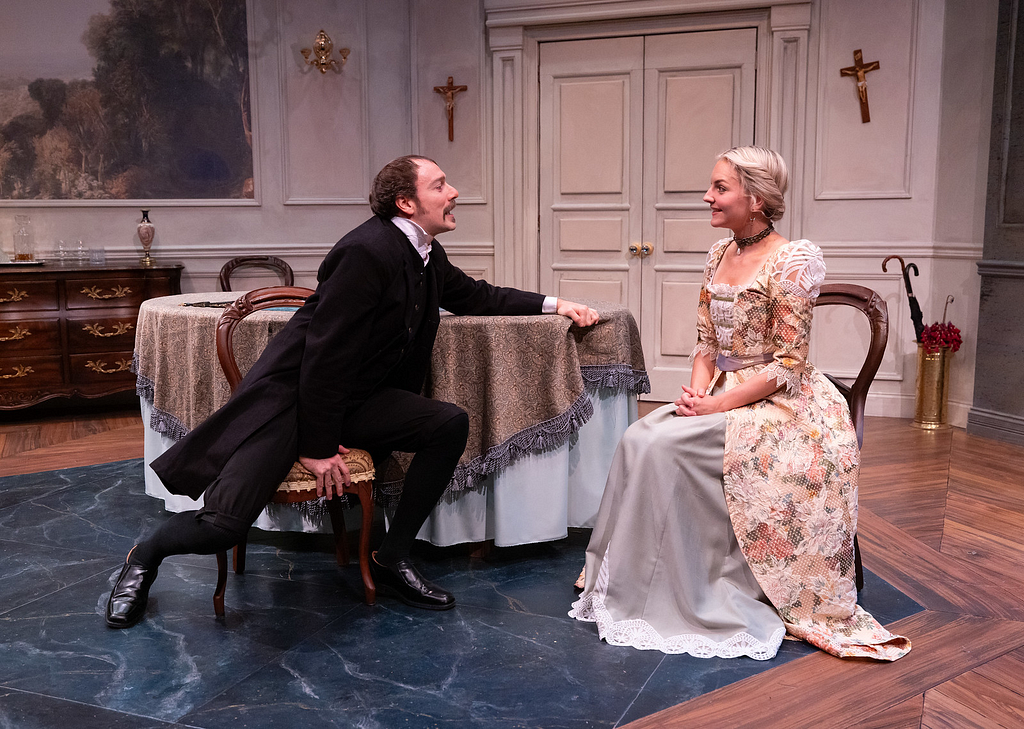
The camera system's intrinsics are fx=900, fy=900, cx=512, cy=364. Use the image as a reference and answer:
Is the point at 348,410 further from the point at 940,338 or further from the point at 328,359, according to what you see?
the point at 940,338

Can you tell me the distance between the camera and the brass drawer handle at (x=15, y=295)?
555 cm

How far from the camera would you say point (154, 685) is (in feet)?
7.84

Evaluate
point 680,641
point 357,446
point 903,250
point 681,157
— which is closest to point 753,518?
point 680,641

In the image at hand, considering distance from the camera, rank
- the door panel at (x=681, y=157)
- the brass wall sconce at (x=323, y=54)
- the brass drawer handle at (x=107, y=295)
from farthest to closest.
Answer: the brass wall sconce at (x=323, y=54)
the door panel at (x=681, y=157)
the brass drawer handle at (x=107, y=295)

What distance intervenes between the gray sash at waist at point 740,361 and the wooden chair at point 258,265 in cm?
412

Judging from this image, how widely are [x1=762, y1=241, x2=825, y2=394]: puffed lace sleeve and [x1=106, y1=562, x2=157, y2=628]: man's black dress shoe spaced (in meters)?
2.03

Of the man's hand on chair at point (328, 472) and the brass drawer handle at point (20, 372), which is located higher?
the man's hand on chair at point (328, 472)

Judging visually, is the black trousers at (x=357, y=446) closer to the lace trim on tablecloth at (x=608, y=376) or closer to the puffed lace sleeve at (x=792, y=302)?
the lace trim on tablecloth at (x=608, y=376)

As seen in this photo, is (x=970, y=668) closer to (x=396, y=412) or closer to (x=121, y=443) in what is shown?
(x=396, y=412)

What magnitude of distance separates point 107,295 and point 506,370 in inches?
148

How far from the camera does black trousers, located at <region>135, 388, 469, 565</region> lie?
102 inches

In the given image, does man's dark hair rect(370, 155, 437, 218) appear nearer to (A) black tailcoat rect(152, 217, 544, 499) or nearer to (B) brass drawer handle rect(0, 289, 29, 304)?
(A) black tailcoat rect(152, 217, 544, 499)

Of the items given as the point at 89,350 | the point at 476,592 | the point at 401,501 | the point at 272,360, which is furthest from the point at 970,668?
the point at 89,350

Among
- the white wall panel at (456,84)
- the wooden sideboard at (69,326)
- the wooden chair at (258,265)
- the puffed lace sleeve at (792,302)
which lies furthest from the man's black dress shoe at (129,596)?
the white wall panel at (456,84)
